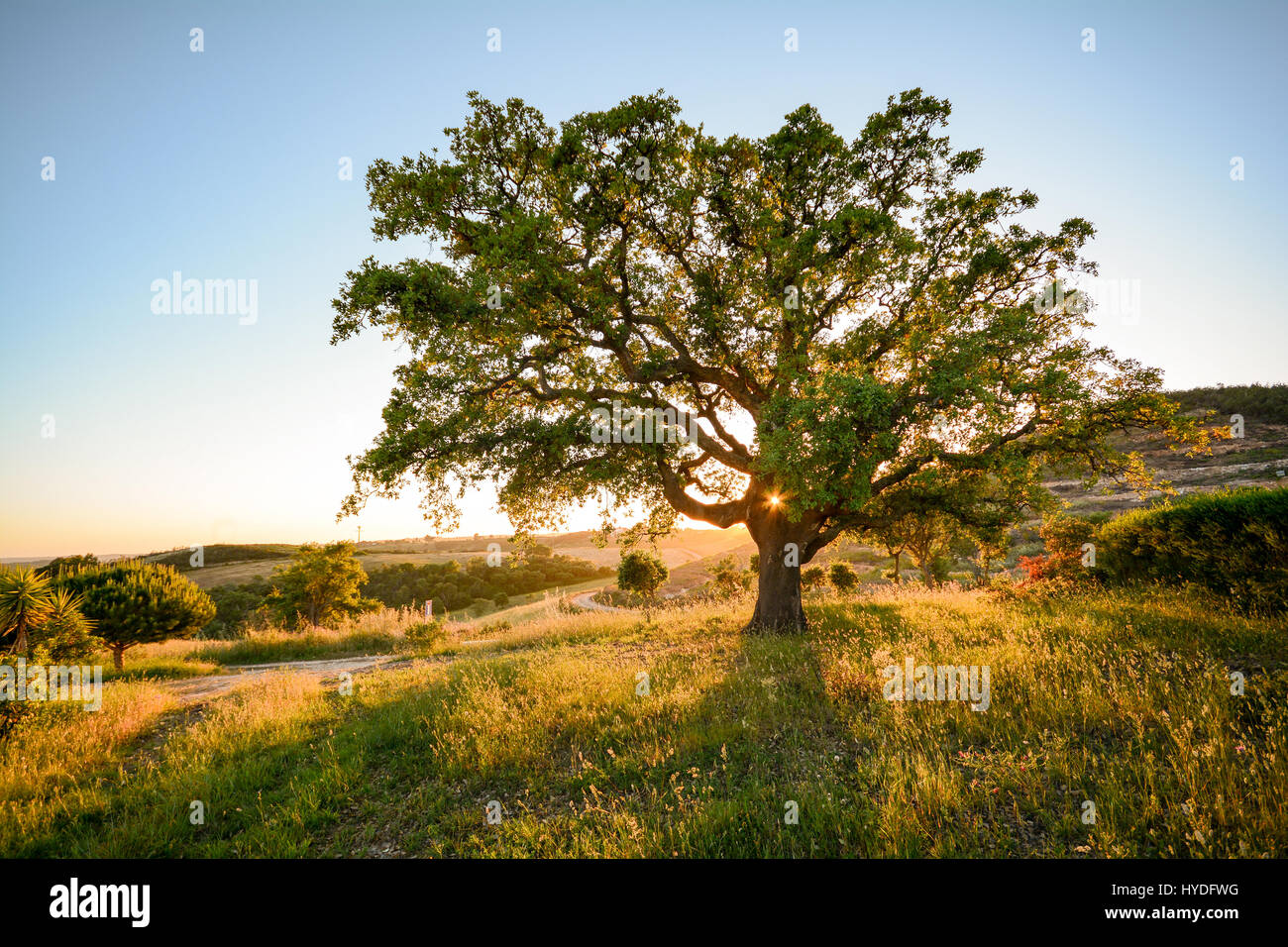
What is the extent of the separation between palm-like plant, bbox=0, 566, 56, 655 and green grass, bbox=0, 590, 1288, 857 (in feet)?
4.66

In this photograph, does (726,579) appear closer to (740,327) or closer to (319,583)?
(740,327)

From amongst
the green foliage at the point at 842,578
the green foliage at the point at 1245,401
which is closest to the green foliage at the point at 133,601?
the green foliage at the point at 842,578

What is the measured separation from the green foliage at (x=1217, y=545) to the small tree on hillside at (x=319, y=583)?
37072 mm

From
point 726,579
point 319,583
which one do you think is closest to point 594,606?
point 726,579

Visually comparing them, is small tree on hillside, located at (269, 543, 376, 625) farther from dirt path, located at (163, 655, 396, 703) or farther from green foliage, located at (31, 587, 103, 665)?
green foliage, located at (31, 587, 103, 665)

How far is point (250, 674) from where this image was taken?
1377 centimetres

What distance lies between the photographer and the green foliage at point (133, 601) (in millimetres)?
14750

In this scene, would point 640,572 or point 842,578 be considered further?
point 842,578

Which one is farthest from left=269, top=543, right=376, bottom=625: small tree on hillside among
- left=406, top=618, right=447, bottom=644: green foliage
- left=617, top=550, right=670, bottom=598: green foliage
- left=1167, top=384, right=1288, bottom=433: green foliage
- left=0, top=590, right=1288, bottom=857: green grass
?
left=1167, top=384, right=1288, bottom=433: green foliage

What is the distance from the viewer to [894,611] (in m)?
13.3

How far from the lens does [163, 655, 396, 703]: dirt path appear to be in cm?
1085

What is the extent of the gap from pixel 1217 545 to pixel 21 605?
22.5m

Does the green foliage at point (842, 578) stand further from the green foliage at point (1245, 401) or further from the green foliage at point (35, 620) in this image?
the green foliage at point (1245, 401)
